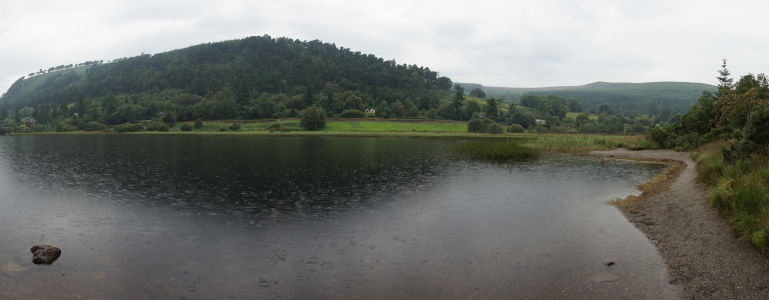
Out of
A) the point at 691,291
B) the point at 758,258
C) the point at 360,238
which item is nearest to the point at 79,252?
the point at 360,238

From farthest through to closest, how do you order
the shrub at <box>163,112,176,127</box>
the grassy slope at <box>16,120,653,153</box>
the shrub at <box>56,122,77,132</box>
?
the shrub at <box>56,122,77,132</box>, the shrub at <box>163,112,176,127</box>, the grassy slope at <box>16,120,653,153</box>

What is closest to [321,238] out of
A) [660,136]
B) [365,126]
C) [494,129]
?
[660,136]

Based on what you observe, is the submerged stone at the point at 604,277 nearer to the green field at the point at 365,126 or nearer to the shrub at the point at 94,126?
the green field at the point at 365,126

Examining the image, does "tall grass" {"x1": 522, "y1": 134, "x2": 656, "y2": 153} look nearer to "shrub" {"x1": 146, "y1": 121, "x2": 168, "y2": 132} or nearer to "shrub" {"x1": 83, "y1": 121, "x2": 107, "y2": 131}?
"shrub" {"x1": 146, "y1": 121, "x2": 168, "y2": 132}

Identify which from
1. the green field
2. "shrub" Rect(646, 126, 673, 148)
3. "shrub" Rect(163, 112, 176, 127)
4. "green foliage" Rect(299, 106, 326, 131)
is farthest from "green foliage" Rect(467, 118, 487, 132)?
"shrub" Rect(163, 112, 176, 127)

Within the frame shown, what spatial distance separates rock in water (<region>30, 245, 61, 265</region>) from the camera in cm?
1798

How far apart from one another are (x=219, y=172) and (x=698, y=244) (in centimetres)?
4229

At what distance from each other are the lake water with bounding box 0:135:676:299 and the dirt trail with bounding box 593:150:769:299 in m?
0.84

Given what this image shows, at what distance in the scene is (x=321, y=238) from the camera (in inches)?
857

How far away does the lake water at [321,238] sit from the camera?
1562 centimetres

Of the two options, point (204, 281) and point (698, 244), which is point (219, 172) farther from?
point (698, 244)

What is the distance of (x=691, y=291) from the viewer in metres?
14.7

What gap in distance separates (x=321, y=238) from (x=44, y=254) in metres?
12.0

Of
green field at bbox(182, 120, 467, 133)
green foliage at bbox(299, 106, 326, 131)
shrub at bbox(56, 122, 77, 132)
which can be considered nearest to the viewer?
green field at bbox(182, 120, 467, 133)
